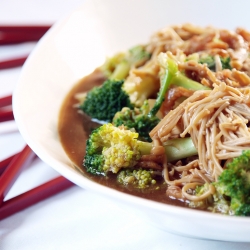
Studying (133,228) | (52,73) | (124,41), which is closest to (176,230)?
(133,228)

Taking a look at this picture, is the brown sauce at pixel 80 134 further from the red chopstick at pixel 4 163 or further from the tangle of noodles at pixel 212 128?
the red chopstick at pixel 4 163

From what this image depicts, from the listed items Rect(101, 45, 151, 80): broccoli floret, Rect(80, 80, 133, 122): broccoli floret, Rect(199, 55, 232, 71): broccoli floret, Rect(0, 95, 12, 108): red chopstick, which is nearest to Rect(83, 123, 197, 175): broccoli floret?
Rect(80, 80, 133, 122): broccoli floret

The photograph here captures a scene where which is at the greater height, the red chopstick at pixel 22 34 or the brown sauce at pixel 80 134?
the brown sauce at pixel 80 134

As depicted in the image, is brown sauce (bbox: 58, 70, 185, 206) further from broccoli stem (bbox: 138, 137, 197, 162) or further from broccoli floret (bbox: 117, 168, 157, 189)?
broccoli stem (bbox: 138, 137, 197, 162)

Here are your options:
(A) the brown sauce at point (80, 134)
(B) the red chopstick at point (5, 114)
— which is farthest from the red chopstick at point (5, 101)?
(A) the brown sauce at point (80, 134)

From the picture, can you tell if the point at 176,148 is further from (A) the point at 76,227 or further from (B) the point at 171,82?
(A) the point at 76,227

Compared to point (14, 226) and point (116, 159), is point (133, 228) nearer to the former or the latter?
point (116, 159)
